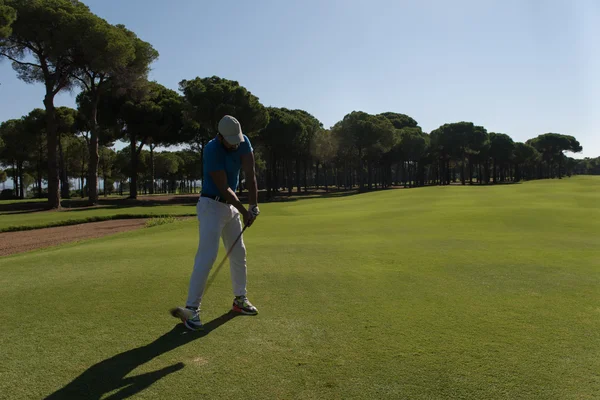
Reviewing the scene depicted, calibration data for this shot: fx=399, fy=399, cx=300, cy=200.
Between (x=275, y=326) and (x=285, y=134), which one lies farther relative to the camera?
(x=285, y=134)

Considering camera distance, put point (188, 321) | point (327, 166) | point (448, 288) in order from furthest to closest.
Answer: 1. point (327, 166)
2. point (448, 288)
3. point (188, 321)

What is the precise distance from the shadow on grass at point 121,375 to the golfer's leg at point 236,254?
3.27 ft

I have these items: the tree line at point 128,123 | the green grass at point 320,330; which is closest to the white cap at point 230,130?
the green grass at point 320,330

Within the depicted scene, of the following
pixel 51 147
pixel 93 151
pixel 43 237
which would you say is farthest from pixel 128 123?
pixel 43 237

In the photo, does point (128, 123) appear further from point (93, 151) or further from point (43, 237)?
point (43, 237)

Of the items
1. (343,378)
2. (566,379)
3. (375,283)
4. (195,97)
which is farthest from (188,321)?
(195,97)

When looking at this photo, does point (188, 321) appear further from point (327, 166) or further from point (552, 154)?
point (552, 154)

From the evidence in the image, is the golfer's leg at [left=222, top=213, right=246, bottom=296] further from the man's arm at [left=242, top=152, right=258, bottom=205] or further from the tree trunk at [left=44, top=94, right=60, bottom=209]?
the tree trunk at [left=44, top=94, right=60, bottom=209]

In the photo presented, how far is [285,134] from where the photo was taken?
193ft

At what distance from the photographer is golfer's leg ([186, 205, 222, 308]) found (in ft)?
16.3

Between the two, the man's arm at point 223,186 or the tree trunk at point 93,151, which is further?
the tree trunk at point 93,151

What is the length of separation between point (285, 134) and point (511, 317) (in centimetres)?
5527

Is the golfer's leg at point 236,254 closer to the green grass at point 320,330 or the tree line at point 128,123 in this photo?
the green grass at point 320,330

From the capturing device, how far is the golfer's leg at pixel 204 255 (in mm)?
4977
